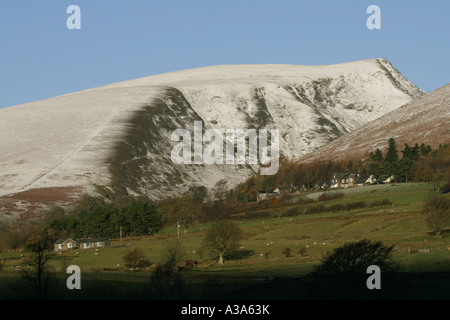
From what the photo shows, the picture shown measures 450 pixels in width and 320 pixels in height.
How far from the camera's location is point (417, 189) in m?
129

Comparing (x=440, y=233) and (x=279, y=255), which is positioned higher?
(x=440, y=233)

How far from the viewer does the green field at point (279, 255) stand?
5534cm

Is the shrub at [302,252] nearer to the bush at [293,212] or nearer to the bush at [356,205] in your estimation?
the bush at [356,205]

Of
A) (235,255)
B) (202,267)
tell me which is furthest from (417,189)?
(202,267)

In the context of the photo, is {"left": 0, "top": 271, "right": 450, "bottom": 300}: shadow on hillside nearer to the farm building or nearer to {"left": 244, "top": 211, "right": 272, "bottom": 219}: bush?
the farm building

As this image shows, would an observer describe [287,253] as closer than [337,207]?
Yes

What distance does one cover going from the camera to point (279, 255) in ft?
268

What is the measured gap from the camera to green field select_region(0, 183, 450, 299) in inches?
2179

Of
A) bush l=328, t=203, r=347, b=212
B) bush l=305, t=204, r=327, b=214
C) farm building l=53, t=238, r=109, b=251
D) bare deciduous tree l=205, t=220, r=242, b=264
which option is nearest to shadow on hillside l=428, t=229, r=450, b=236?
bare deciduous tree l=205, t=220, r=242, b=264

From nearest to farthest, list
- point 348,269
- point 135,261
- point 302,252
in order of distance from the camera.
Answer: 1. point 348,269
2. point 302,252
3. point 135,261

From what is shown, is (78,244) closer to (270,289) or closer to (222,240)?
(222,240)

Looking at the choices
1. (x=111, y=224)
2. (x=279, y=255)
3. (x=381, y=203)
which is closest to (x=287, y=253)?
(x=279, y=255)

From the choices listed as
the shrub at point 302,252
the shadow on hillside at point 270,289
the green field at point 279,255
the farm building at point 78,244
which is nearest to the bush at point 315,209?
the green field at point 279,255
